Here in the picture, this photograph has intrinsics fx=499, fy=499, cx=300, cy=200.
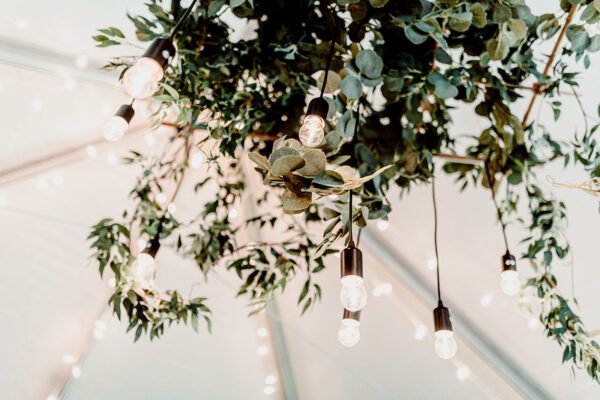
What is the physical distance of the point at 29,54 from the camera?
4.45ft

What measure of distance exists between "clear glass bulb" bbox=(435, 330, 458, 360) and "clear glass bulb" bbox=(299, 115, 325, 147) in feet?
1.45

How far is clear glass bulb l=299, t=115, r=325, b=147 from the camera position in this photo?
73cm

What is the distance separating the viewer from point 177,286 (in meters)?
1.86

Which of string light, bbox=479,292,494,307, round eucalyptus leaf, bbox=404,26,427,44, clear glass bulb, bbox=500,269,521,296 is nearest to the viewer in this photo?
round eucalyptus leaf, bbox=404,26,427,44

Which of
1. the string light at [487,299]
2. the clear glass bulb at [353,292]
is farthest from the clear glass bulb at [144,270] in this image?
the string light at [487,299]

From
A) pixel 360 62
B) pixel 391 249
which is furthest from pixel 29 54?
pixel 391 249

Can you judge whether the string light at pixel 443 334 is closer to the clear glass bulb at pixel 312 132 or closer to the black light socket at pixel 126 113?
the clear glass bulb at pixel 312 132

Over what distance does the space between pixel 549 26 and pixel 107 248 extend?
1153mm

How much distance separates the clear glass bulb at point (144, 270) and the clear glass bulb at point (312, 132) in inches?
23.7

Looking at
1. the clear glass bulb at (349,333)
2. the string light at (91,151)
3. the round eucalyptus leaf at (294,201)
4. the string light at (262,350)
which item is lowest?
the clear glass bulb at (349,333)

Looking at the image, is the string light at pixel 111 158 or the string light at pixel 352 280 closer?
the string light at pixel 352 280

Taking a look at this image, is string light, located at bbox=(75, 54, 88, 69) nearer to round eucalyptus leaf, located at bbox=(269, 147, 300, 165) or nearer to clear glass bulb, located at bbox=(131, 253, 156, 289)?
clear glass bulb, located at bbox=(131, 253, 156, 289)

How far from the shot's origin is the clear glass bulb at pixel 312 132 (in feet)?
2.40

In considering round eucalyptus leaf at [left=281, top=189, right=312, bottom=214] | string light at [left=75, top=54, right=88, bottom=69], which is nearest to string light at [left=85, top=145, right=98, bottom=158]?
string light at [left=75, top=54, right=88, bottom=69]
